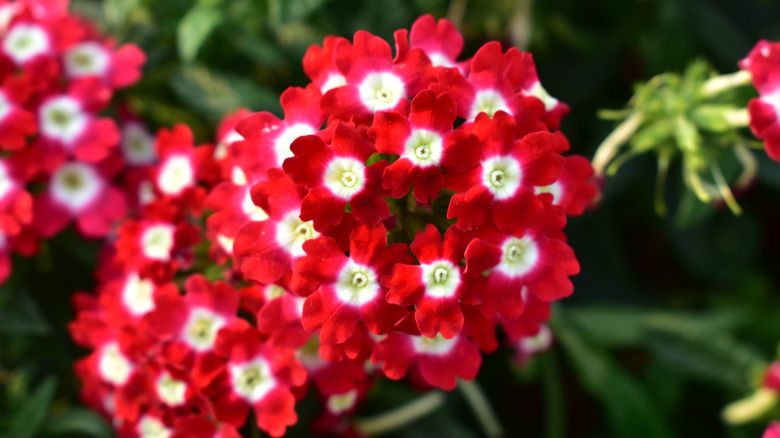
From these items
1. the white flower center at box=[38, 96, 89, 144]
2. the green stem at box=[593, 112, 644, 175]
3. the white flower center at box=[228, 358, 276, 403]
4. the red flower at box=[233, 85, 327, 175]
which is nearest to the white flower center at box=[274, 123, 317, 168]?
the red flower at box=[233, 85, 327, 175]

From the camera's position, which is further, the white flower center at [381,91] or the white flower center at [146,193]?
the white flower center at [146,193]

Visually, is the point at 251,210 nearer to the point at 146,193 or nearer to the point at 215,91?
the point at 146,193

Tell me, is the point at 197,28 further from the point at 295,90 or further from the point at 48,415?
the point at 48,415

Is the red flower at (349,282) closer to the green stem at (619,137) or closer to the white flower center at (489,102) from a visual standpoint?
the white flower center at (489,102)

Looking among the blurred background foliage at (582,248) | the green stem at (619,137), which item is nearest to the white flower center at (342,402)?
the blurred background foliage at (582,248)

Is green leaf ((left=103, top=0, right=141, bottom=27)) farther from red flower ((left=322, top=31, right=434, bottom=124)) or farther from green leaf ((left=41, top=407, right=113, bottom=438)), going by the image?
green leaf ((left=41, top=407, right=113, bottom=438))

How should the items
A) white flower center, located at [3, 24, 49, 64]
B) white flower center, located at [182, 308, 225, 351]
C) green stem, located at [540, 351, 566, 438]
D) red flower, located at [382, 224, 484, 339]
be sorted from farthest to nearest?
green stem, located at [540, 351, 566, 438], white flower center, located at [3, 24, 49, 64], white flower center, located at [182, 308, 225, 351], red flower, located at [382, 224, 484, 339]
